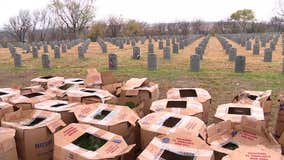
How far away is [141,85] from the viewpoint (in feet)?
15.1

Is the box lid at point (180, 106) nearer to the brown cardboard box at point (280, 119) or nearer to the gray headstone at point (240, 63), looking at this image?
the brown cardboard box at point (280, 119)

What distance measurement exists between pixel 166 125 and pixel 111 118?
23.0 inches

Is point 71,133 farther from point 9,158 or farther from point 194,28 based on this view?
point 194,28

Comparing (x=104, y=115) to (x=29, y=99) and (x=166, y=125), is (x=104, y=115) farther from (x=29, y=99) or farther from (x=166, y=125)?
(x=29, y=99)

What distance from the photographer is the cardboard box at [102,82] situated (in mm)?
4656

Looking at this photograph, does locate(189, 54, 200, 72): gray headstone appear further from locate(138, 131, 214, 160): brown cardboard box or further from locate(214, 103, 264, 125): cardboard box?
locate(138, 131, 214, 160): brown cardboard box

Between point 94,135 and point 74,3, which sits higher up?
point 74,3

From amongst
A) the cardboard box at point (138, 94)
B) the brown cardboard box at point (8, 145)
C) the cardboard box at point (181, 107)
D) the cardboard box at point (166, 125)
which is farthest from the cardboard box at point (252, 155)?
the cardboard box at point (138, 94)

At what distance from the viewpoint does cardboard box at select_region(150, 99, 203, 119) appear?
322cm

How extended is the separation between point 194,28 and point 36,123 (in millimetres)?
60866

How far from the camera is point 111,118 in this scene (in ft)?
9.75

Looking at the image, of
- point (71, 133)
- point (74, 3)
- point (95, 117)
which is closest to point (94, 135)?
point (71, 133)

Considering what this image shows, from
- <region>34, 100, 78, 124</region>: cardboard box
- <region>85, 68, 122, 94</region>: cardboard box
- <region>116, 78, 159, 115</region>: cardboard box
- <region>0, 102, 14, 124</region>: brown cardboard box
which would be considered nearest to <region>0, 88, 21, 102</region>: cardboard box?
<region>0, 102, 14, 124</region>: brown cardboard box

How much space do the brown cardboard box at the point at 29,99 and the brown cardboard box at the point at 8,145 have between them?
81 centimetres
